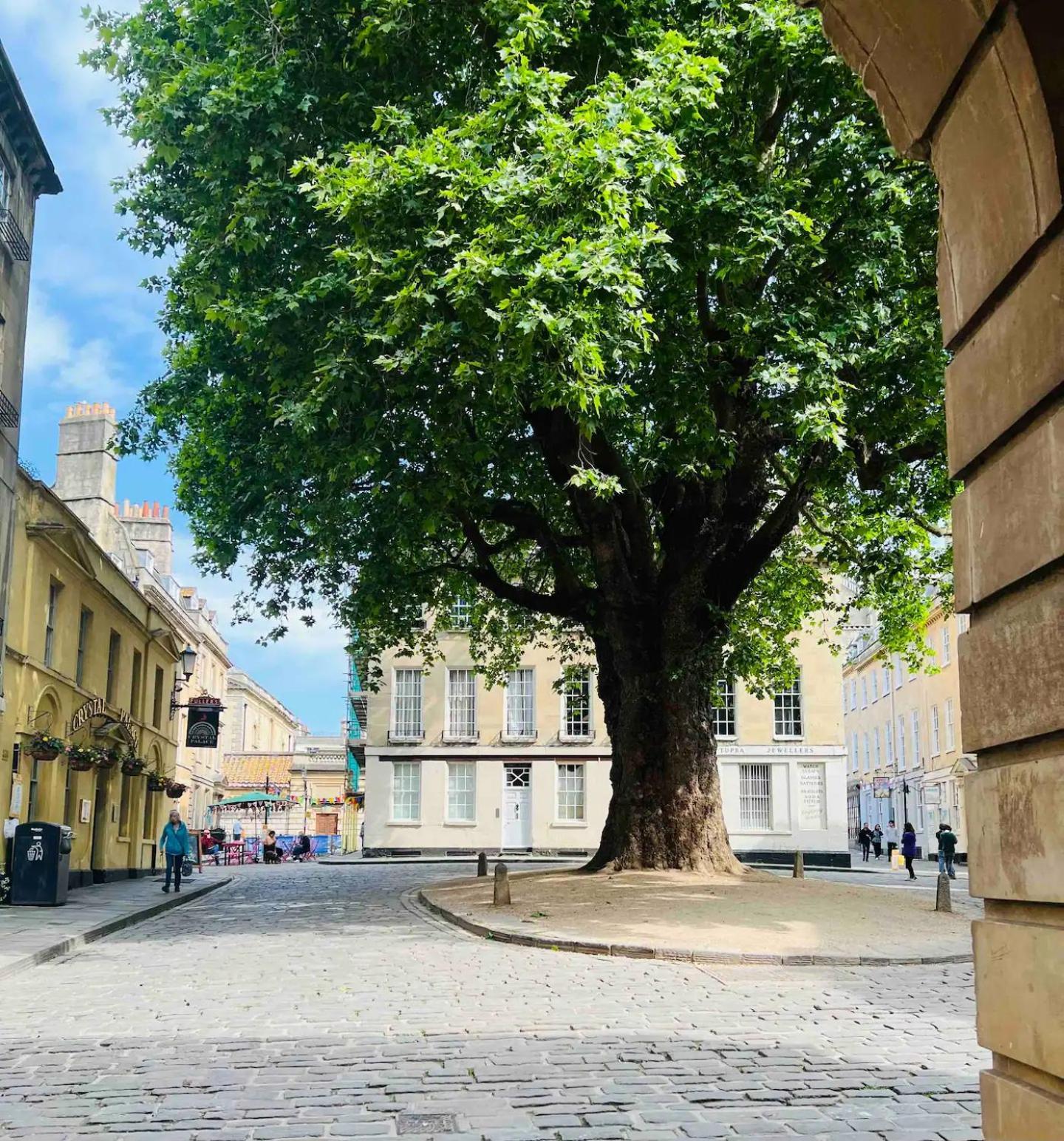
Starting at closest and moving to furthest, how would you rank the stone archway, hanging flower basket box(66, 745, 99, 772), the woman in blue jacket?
1. the stone archway
2. hanging flower basket box(66, 745, 99, 772)
3. the woman in blue jacket

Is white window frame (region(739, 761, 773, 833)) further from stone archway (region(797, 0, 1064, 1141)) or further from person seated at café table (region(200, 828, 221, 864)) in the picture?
stone archway (region(797, 0, 1064, 1141))

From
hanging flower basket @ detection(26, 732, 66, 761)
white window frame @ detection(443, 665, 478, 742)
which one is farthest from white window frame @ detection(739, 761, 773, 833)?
hanging flower basket @ detection(26, 732, 66, 761)

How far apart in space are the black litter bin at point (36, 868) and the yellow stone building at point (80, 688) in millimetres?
1311

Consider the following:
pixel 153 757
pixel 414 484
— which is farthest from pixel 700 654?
pixel 153 757

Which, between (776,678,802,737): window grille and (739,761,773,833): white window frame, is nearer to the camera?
(739,761,773,833): white window frame

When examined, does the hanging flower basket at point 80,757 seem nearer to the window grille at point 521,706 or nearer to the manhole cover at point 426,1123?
the manhole cover at point 426,1123

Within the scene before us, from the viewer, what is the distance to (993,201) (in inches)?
141

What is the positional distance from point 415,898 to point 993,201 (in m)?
19.0

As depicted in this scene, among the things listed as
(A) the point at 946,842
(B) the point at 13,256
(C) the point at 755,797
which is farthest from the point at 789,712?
(B) the point at 13,256

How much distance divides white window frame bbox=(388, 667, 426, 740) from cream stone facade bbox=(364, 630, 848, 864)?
0.13ft

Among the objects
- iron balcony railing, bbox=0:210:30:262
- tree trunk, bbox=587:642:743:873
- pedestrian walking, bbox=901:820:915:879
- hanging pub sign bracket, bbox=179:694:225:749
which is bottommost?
pedestrian walking, bbox=901:820:915:879

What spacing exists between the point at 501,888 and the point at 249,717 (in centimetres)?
6261

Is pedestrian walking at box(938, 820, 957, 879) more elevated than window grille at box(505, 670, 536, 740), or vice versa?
window grille at box(505, 670, 536, 740)

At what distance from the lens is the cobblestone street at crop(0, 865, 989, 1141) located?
5957mm
